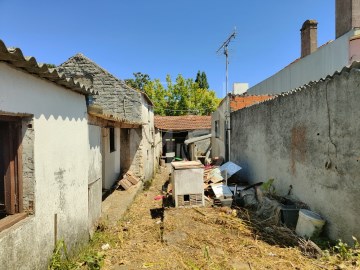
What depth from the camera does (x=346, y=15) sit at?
12.5 meters

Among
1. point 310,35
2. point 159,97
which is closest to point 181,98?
point 159,97

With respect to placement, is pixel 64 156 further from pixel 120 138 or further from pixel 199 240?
pixel 120 138

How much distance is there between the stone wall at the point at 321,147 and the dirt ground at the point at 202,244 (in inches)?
42.5

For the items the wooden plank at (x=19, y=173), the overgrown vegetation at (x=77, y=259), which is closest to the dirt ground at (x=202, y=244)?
the overgrown vegetation at (x=77, y=259)

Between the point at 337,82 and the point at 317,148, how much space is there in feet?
4.85

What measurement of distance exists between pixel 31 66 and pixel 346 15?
44.9ft

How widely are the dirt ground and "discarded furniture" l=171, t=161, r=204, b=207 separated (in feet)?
1.00

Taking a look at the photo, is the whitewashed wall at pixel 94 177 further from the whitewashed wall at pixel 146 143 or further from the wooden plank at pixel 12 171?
the whitewashed wall at pixel 146 143

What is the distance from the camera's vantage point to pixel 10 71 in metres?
3.32

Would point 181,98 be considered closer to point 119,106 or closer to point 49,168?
point 119,106

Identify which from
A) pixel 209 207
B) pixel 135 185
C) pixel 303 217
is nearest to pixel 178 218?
pixel 209 207

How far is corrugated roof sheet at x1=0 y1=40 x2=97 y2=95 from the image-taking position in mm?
2889

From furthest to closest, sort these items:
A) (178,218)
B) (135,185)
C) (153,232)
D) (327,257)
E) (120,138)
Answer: (120,138) → (135,185) → (178,218) → (153,232) → (327,257)

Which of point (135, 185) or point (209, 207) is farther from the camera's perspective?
point (135, 185)
